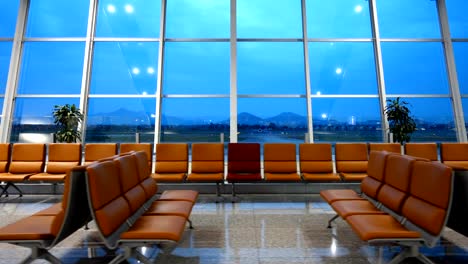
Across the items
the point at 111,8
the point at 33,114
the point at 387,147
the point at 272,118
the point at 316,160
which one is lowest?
the point at 316,160

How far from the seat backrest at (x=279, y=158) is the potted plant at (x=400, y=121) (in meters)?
2.25

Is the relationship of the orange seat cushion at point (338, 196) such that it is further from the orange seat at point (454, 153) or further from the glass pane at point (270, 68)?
the glass pane at point (270, 68)

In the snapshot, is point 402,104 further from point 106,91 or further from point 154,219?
point 106,91

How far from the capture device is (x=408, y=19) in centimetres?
581

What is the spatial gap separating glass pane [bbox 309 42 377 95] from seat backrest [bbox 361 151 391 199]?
2790mm

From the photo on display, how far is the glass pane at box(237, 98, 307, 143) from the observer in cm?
522

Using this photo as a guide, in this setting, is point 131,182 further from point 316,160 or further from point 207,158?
point 316,160

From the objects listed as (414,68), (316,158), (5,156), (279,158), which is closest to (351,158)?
(316,158)

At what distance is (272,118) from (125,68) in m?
3.51

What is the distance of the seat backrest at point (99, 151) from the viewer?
4.39 metres

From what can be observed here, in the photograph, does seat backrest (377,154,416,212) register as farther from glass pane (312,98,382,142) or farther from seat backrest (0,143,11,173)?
seat backrest (0,143,11,173)

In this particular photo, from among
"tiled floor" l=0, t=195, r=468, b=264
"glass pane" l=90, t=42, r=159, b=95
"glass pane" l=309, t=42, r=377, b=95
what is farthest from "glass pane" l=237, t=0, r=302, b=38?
"tiled floor" l=0, t=195, r=468, b=264

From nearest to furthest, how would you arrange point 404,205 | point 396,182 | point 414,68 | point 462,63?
1. point 404,205
2. point 396,182
3. point 462,63
4. point 414,68

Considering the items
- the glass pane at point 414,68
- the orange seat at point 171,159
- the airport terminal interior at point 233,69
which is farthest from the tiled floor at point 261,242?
the glass pane at point 414,68
